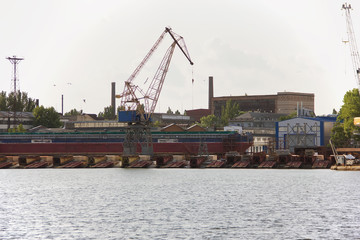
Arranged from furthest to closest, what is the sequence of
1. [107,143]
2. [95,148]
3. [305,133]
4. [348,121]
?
[95,148]
[107,143]
[305,133]
[348,121]

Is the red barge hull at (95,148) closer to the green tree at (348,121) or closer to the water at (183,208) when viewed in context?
the green tree at (348,121)

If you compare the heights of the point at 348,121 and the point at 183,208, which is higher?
the point at 348,121

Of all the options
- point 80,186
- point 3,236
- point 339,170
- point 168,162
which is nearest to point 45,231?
point 3,236

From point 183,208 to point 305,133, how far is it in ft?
316

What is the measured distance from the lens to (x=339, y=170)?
406ft

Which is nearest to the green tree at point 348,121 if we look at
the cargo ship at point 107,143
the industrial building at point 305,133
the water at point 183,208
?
the industrial building at point 305,133

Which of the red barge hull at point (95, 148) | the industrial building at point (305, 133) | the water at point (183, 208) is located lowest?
the water at point (183, 208)

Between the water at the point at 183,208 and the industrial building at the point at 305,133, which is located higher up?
the industrial building at the point at 305,133

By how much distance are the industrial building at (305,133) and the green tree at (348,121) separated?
1193 centimetres

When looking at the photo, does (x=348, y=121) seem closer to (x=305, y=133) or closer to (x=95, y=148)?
(x=305, y=133)

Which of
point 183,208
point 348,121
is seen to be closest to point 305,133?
point 348,121

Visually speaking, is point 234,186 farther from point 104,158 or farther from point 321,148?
point 104,158

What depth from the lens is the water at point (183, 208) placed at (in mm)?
55750

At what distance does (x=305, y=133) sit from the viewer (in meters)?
161
